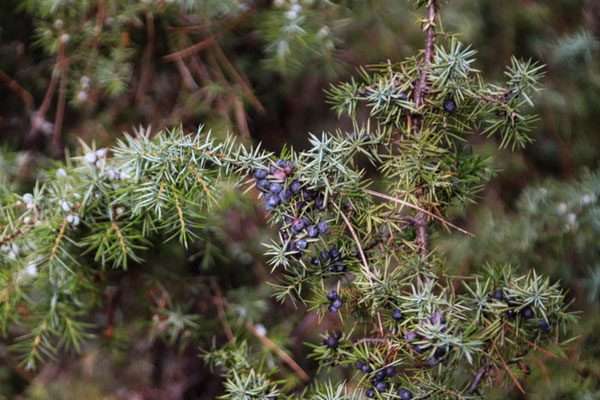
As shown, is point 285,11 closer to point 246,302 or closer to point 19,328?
point 246,302

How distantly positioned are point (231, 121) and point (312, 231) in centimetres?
65

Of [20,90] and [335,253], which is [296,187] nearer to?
[335,253]

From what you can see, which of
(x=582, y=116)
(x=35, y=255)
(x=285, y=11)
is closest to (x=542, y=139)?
(x=582, y=116)

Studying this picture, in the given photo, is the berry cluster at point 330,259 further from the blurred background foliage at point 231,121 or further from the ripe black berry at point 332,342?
the blurred background foliage at point 231,121

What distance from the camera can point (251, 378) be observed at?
1.77 ft

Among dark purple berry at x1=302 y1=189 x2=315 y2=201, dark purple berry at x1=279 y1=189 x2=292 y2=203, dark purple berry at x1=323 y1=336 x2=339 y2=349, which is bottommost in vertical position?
dark purple berry at x1=323 y1=336 x2=339 y2=349

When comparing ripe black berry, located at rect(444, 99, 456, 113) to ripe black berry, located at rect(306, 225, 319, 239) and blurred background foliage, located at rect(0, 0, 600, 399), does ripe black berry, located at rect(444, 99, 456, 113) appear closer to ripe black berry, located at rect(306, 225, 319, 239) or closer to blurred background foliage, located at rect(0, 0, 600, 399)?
ripe black berry, located at rect(306, 225, 319, 239)

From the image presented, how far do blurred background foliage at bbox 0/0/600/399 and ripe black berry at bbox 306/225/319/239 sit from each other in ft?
1.30

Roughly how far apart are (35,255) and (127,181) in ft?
0.54

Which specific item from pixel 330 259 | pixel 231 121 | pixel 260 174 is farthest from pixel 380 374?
pixel 231 121

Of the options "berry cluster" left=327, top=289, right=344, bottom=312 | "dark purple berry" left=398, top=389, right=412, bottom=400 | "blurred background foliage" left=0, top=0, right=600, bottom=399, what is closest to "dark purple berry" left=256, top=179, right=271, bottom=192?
"berry cluster" left=327, top=289, right=344, bottom=312

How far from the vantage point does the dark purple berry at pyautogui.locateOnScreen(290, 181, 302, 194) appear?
40cm

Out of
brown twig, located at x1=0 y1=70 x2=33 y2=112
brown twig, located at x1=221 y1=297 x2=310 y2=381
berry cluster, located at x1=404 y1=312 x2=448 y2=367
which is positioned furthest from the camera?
brown twig, located at x1=0 y1=70 x2=33 y2=112

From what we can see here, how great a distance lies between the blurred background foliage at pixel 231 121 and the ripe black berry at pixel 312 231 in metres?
0.40
